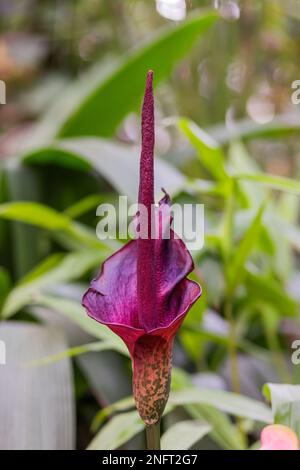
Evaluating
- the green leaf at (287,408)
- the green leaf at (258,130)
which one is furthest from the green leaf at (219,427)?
the green leaf at (258,130)

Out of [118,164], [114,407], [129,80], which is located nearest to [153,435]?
[114,407]

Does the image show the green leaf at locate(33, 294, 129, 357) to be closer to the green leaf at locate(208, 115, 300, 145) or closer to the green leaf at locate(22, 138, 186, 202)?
the green leaf at locate(22, 138, 186, 202)

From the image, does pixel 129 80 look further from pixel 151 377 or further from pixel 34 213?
pixel 151 377

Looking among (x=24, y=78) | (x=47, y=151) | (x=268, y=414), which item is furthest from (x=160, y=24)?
(x=268, y=414)

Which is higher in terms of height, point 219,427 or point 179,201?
point 179,201

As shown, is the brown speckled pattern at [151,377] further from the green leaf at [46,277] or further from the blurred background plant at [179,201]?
the green leaf at [46,277]

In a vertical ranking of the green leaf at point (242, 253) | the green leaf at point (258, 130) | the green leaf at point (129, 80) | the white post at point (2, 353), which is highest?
the green leaf at point (129, 80)
